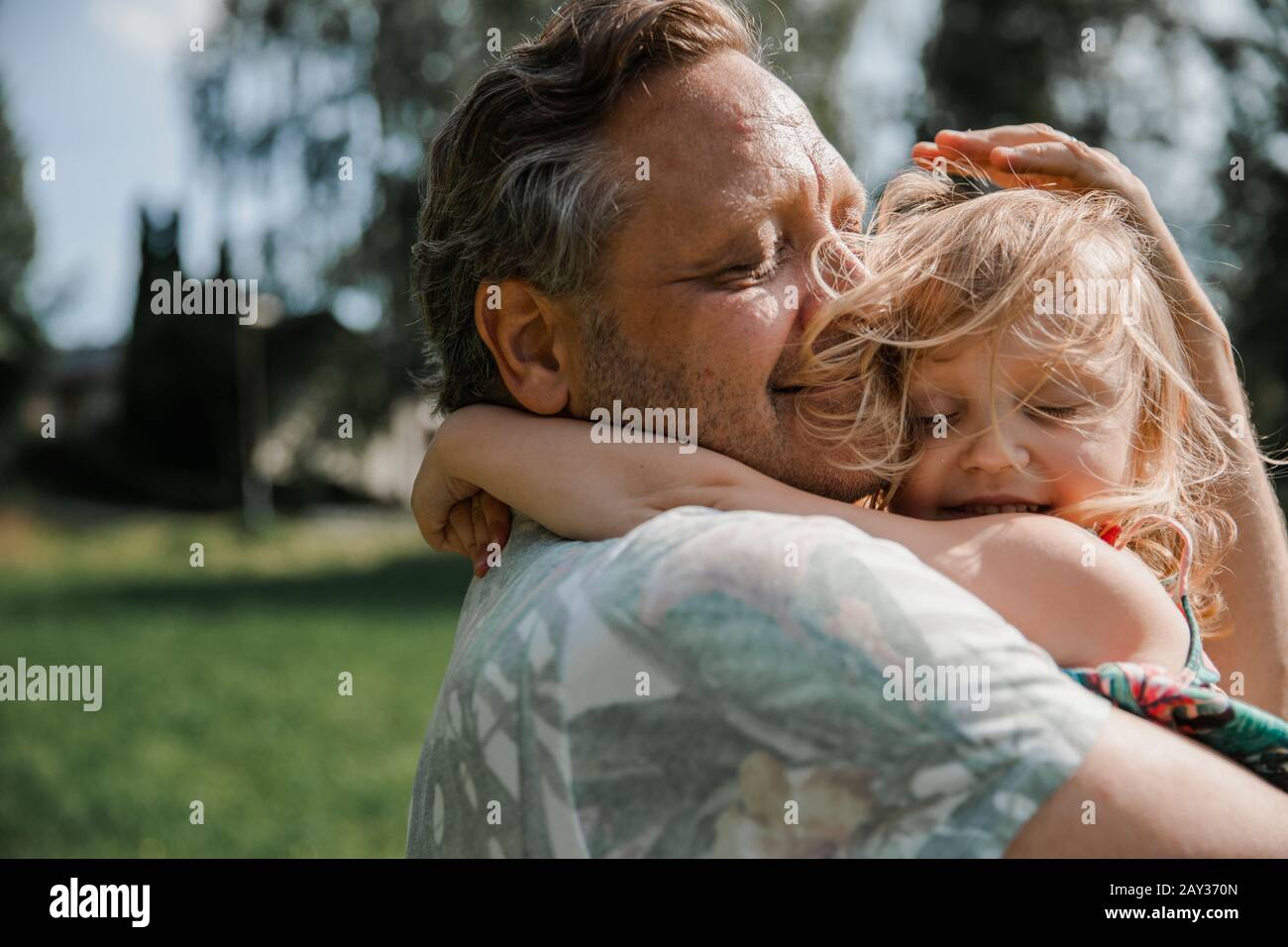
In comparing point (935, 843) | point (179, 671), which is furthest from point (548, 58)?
point (179, 671)

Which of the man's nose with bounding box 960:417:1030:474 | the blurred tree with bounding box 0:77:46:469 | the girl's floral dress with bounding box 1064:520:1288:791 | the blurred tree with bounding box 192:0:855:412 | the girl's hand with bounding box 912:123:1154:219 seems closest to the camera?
the girl's floral dress with bounding box 1064:520:1288:791

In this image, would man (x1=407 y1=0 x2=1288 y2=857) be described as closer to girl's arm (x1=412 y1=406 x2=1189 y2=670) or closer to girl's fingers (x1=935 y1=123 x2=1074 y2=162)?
girl's arm (x1=412 y1=406 x2=1189 y2=670)

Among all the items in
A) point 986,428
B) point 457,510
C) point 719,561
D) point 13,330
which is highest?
point 986,428

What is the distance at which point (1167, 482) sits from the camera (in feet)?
7.04

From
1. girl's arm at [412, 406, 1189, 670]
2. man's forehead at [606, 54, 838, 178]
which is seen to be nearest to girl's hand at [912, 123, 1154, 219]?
man's forehead at [606, 54, 838, 178]

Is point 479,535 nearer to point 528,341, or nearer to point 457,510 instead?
point 457,510

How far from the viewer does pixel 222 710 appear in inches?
382

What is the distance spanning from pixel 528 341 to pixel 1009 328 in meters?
0.86

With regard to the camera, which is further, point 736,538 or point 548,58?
point 548,58

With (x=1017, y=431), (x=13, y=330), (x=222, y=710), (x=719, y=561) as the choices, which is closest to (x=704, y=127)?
(x=1017, y=431)

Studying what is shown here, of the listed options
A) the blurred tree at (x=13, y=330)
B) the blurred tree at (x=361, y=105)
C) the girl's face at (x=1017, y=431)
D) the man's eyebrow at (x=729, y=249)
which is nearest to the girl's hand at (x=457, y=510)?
the man's eyebrow at (x=729, y=249)

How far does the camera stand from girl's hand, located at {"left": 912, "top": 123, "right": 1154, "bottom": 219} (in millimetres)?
2344
